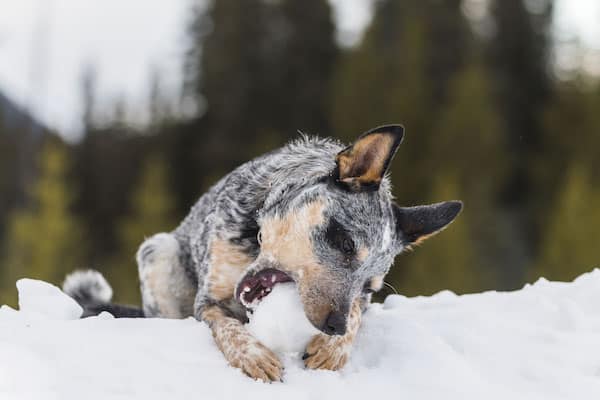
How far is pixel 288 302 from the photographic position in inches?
150

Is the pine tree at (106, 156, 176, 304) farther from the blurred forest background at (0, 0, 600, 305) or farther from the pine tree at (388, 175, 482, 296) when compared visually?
the pine tree at (388, 175, 482, 296)

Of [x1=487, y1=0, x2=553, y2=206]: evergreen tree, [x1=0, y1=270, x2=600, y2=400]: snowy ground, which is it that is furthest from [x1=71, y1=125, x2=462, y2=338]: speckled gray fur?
[x1=487, y1=0, x2=553, y2=206]: evergreen tree

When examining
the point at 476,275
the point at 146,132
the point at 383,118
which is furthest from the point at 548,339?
the point at 146,132

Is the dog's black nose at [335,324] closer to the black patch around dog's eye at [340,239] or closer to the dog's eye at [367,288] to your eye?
the black patch around dog's eye at [340,239]

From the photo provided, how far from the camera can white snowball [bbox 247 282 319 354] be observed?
3824 millimetres

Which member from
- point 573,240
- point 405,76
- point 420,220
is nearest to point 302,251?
point 420,220

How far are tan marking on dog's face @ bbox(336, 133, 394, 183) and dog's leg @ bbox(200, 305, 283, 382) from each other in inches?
43.3

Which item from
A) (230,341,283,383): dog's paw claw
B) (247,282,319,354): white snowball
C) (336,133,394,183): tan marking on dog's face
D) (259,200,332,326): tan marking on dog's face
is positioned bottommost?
(230,341,283,383): dog's paw claw

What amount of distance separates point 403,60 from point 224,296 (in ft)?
112

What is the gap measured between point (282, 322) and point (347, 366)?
0.56 m

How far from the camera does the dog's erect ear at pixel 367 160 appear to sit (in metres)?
3.98

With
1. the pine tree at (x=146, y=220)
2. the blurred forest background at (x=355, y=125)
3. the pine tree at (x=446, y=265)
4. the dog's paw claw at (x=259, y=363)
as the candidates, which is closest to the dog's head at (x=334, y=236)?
the dog's paw claw at (x=259, y=363)

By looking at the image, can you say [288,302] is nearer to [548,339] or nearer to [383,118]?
[548,339]

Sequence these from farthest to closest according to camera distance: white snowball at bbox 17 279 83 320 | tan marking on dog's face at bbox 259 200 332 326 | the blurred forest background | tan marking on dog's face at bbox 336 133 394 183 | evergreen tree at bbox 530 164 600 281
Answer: the blurred forest background, evergreen tree at bbox 530 164 600 281, white snowball at bbox 17 279 83 320, tan marking on dog's face at bbox 336 133 394 183, tan marking on dog's face at bbox 259 200 332 326
